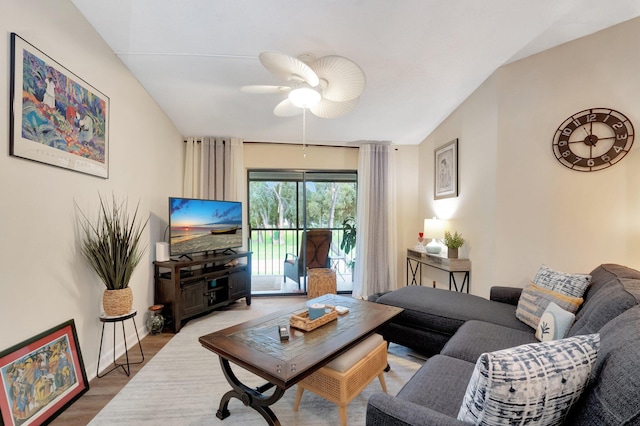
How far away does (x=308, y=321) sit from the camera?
1.77m

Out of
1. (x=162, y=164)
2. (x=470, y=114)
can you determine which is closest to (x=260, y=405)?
(x=162, y=164)

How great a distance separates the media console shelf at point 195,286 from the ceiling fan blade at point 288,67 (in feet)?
7.68

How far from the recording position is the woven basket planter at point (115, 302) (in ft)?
6.63

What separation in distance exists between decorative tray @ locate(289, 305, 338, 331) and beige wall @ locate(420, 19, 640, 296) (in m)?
1.88

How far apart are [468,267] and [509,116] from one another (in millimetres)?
1683

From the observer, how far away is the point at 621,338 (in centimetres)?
91

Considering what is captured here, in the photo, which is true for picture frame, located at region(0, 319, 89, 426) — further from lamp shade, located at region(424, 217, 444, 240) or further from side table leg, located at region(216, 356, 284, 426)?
lamp shade, located at region(424, 217, 444, 240)

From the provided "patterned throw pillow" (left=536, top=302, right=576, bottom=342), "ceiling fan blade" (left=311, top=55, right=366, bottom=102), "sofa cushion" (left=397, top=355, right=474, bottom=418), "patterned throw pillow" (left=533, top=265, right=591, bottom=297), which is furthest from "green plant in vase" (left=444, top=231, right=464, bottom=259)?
"ceiling fan blade" (left=311, top=55, right=366, bottom=102)

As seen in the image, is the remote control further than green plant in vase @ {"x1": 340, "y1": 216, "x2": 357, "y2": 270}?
No

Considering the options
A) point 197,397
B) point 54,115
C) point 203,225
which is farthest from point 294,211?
point 54,115

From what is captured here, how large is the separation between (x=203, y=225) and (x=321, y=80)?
2.40 m

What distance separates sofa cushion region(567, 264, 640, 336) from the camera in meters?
1.30

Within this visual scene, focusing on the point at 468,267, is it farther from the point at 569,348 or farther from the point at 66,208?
the point at 66,208

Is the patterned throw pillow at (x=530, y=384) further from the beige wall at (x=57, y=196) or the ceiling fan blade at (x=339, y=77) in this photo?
the beige wall at (x=57, y=196)
